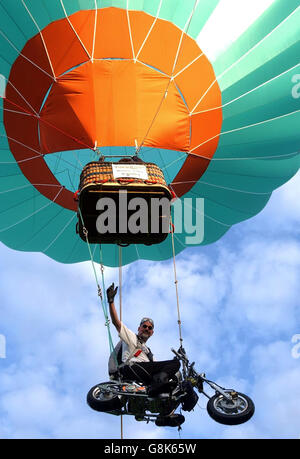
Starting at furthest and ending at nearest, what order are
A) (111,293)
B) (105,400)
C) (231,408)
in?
(111,293) < (105,400) < (231,408)

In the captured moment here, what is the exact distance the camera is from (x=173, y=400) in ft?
18.0

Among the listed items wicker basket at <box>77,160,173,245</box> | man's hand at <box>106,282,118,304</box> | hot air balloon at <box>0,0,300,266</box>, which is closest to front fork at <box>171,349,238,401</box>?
man's hand at <box>106,282,118,304</box>

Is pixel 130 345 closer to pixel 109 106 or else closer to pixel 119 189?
pixel 119 189

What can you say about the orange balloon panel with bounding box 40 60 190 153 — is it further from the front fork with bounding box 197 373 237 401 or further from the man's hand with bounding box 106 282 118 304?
the front fork with bounding box 197 373 237 401

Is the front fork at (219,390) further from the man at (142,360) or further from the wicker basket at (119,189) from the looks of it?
the wicker basket at (119,189)

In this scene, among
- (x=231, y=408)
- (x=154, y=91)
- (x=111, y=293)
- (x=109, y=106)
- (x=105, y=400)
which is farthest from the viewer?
(x=154, y=91)

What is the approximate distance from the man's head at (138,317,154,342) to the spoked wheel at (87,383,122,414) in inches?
27.5

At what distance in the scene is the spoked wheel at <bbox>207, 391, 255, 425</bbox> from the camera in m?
5.25

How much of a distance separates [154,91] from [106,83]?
1.65ft

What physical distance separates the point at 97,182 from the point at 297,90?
253 centimetres

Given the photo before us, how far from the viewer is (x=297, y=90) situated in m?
A: 7.13

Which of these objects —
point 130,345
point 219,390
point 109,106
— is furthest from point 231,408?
point 109,106

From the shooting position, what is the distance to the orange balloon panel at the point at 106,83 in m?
6.87

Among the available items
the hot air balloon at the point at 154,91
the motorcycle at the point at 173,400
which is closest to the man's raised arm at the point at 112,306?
the motorcycle at the point at 173,400
